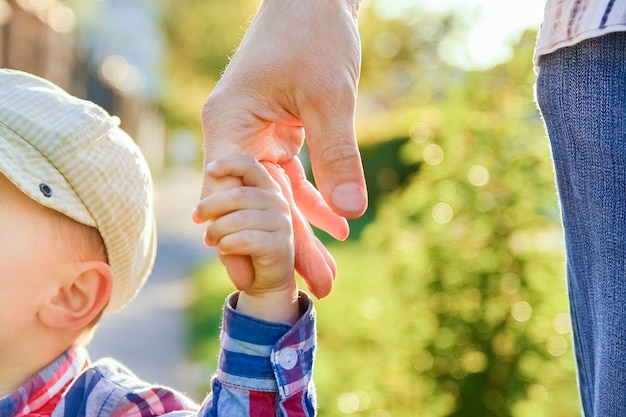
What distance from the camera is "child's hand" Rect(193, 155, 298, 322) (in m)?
1.24

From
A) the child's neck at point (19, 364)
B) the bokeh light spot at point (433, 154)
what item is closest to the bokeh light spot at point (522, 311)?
the bokeh light spot at point (433, 154)

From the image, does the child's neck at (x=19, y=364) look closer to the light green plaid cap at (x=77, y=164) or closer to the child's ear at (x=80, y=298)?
the child's ear at (x=80, y=298)

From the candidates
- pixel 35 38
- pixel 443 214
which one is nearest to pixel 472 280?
pixel 443 214

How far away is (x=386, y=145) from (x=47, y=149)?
1917 cm

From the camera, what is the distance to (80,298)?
176 cm

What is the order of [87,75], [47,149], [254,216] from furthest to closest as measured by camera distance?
[87,75], [47,149], [254,216]

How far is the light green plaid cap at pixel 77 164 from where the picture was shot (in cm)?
165

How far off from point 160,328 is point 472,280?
3866 millimetres

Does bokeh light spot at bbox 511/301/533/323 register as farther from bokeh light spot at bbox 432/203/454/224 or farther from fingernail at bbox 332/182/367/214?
fingernail at bbox 332/182/367/214

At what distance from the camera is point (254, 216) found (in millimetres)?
1250

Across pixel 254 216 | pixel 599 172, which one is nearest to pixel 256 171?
pixel 254 216

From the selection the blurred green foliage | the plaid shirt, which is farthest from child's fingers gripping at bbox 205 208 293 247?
the blurred green foliage

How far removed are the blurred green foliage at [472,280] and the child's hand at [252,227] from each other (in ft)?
7.95

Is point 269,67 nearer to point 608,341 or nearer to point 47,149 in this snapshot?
point 47,149
